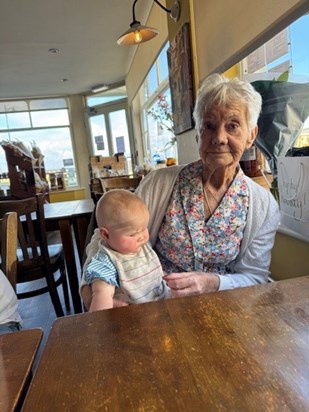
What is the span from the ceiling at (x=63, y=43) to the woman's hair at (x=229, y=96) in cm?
324

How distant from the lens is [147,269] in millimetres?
1000

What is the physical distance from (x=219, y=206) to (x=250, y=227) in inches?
5.5

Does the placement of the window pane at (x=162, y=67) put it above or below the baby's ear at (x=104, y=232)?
above

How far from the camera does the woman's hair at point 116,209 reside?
3.17ft

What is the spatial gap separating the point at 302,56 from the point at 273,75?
5.6 inches

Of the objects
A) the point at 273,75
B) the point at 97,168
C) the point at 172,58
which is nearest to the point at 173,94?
the point at 172,58

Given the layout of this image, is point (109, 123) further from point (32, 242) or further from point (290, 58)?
point (290, 58)

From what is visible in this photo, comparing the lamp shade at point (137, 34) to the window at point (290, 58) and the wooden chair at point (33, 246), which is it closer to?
the window at point (290, 58)

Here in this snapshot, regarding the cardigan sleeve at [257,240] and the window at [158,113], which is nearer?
the cardigan sleeve at [257,240]

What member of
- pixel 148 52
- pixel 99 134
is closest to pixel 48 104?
pixel 99 134

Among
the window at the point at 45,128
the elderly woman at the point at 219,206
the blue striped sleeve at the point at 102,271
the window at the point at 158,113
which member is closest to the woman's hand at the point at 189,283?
the elderly woman at the point at 219,206

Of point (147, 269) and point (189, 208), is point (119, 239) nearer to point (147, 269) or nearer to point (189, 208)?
point (147, 269)

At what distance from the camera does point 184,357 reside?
0.54 metres

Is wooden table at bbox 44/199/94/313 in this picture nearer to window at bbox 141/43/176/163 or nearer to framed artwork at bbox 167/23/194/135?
framed artwork at bbox 167/23/194/135
